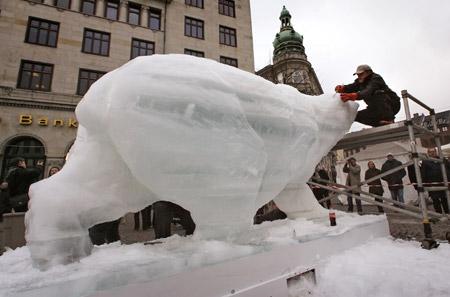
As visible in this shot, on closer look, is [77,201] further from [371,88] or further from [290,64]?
[290,64]

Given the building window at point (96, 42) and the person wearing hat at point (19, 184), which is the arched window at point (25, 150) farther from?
the person wearing hat at point (19, 184)

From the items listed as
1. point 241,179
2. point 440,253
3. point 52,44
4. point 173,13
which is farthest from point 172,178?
point 173,13

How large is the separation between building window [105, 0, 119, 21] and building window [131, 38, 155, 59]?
1661 mm

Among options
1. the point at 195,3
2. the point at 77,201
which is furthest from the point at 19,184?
the point at 195,3

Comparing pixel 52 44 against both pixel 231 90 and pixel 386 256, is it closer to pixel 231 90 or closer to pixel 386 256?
pixel 231 90

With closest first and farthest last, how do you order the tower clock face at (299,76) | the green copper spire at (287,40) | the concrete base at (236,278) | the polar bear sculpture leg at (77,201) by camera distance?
the concrete base at (236,278) → the polar bear sculpture leg at (77,201) → the tower clock face at (299,76) → the green copper spire at (287,40)

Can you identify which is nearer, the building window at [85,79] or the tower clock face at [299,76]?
the building window at [85,79]

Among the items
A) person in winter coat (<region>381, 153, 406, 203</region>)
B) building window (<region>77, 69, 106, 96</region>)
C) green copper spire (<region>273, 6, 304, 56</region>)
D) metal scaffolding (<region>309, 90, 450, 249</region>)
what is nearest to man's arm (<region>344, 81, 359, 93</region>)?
metal scaffolding (<region>309, 90, 450, 249</region>)

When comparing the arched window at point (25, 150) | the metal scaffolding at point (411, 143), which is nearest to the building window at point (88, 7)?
the arched window at point (25, 150)

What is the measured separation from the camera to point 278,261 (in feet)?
6.46

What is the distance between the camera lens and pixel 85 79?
12695 mm

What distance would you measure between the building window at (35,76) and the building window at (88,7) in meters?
3.85

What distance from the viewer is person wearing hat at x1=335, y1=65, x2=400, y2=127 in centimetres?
334

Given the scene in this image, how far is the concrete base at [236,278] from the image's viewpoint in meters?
1.35
